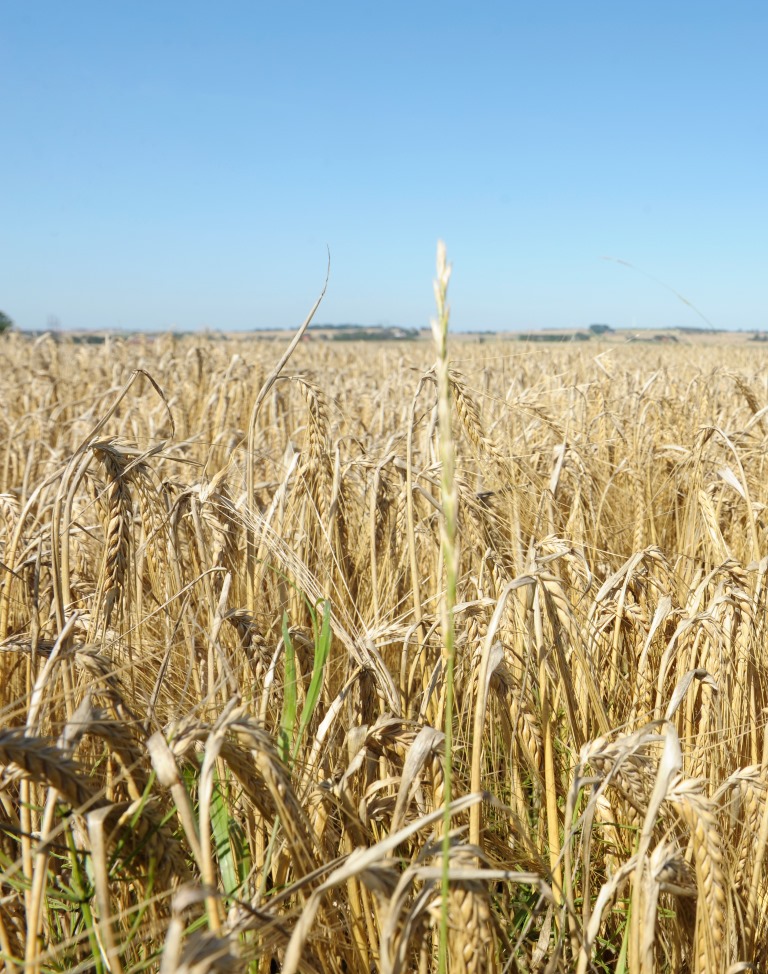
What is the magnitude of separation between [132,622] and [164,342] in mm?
7898

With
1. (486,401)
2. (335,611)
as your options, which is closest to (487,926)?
(335,611)

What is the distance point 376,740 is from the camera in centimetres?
116

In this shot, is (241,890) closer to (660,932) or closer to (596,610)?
(660,932)

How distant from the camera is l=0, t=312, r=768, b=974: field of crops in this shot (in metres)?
0.80

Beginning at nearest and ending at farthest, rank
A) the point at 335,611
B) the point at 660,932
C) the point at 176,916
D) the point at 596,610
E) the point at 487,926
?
the point at 176,916 → the point at 487,926 → the point at 660,932 → the point at 596,610 → the point at 335,611

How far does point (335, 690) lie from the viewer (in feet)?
5.49

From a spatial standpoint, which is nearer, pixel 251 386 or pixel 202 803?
pixel 202 803

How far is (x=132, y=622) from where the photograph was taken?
1576 millimetres

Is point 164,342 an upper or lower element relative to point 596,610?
upper

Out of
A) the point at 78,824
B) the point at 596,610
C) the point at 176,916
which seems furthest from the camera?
the point at 596,610

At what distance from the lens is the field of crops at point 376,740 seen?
0.80m

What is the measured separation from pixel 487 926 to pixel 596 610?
2.62 ft

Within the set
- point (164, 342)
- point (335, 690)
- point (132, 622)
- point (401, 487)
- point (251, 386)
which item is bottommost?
point (335, 690)

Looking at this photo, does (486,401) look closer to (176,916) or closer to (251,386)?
(251,386)
